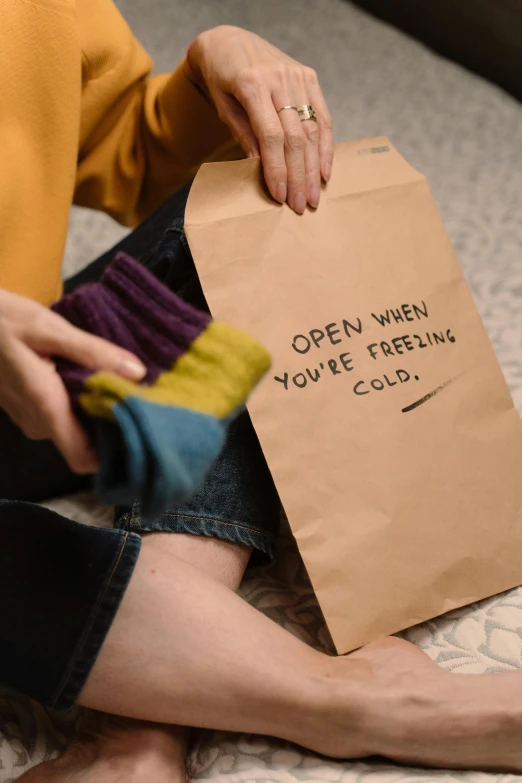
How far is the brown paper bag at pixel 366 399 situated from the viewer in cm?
54

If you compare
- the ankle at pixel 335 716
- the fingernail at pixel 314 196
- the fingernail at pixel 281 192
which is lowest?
the ankle at pixel 335 716

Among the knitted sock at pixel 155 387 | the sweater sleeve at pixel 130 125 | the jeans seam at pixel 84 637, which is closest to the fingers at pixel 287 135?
the sweater sleeve at pixel 130 125

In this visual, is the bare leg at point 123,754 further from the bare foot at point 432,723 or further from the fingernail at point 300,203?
the fingernail at point 300,203

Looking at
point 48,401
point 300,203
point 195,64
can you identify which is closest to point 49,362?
point 48,401

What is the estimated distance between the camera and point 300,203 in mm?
573

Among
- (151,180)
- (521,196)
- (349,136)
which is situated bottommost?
(521,196)

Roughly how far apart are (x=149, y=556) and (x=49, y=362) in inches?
7.2

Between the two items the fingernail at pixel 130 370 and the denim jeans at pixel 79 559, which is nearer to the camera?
the fingernail at pixel 130 370

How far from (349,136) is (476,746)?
91 centimetres

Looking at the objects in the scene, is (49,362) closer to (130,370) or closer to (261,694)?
(130,370)

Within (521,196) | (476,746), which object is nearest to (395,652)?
(476,746)

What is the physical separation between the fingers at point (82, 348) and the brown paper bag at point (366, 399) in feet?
0.58

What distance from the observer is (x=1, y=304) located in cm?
39

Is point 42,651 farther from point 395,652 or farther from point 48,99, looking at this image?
point 48,99
